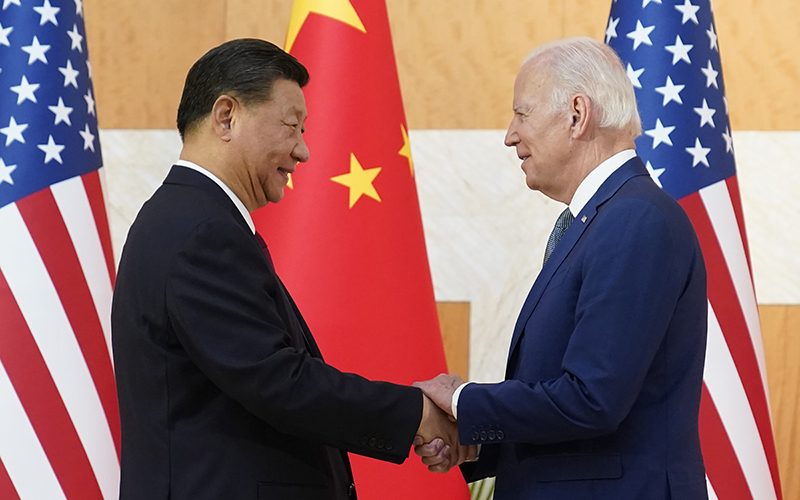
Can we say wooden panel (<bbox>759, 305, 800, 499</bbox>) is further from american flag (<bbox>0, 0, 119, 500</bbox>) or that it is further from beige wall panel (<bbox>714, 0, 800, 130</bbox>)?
american flag (<bbox>0, 0, 119, 500</bbox>)

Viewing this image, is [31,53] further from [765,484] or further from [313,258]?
[765,484]

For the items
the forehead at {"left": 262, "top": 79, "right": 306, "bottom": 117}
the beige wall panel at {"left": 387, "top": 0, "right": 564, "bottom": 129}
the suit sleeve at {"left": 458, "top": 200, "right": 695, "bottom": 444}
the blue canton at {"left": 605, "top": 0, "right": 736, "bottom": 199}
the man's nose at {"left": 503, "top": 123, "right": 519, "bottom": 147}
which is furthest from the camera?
the beige wall panel at {"left": 387, "top": 0, "right": 564, "bottom": 129}

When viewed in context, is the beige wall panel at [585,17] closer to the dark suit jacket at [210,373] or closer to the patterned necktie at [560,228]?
the patterned necktie at [560,228]

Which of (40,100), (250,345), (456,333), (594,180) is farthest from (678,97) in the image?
Result: (40,100)

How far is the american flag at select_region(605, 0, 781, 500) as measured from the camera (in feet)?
8.02

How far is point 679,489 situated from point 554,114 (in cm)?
74

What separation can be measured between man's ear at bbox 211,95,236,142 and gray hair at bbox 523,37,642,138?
62 cm

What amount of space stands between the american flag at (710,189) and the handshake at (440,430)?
3.23 ft

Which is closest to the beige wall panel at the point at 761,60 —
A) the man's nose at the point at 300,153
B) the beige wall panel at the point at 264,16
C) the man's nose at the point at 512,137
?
the beige wall panel at the point at 264,16

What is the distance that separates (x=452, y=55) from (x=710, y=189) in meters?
1.22

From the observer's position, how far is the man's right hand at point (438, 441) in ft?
5.60

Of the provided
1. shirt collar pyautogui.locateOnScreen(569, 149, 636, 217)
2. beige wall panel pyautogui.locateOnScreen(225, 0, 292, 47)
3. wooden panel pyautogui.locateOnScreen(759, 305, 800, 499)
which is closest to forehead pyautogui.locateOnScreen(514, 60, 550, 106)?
shirt collar pyautogui.locateOnScreen(569, 149, 636, 217)

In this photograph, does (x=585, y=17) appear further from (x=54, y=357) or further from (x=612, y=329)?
(x=54, y=357)

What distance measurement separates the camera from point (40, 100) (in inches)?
100.0
